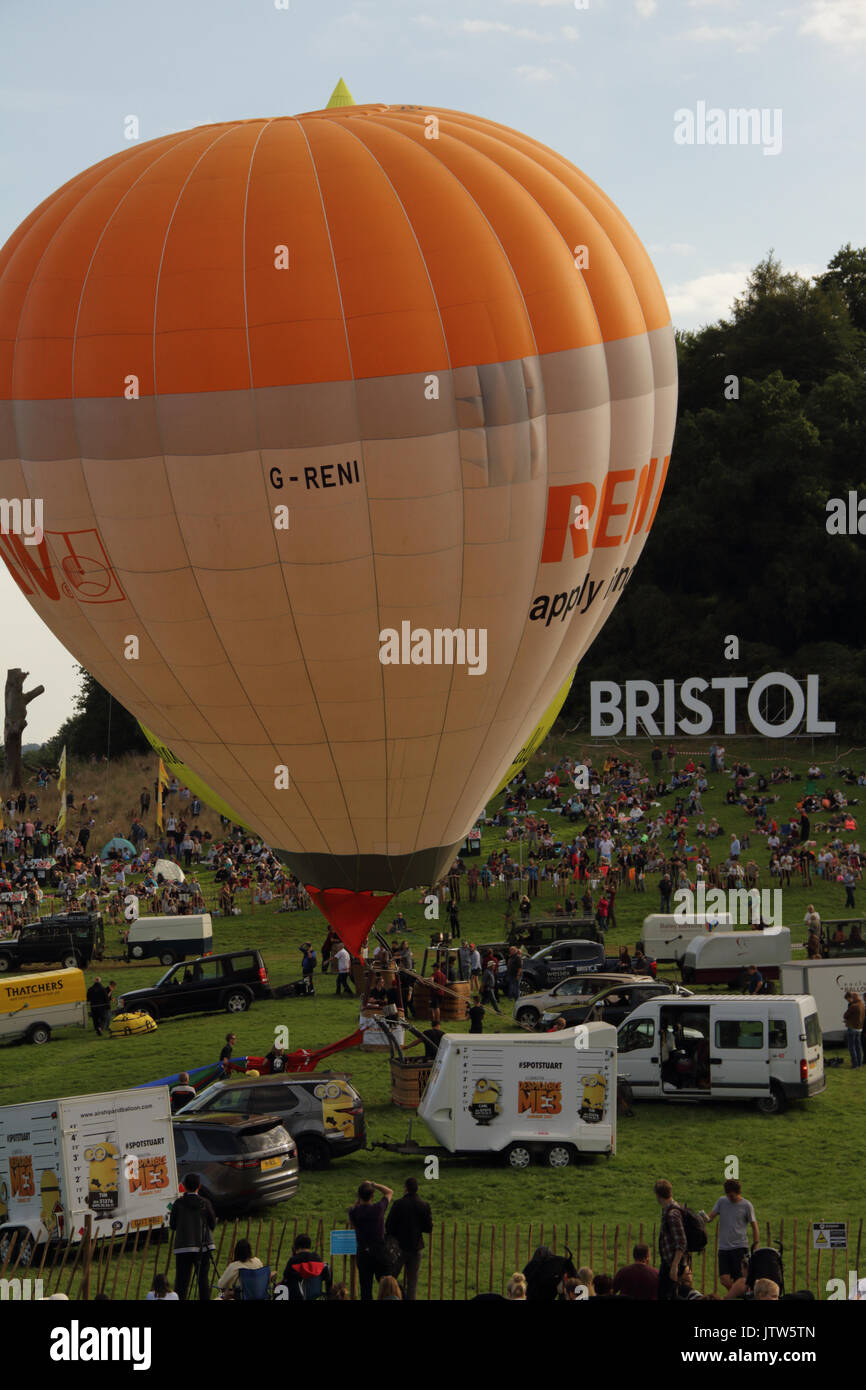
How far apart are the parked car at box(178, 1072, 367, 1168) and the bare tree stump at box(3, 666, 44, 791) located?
162ft

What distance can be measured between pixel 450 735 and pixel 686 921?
39.6ft

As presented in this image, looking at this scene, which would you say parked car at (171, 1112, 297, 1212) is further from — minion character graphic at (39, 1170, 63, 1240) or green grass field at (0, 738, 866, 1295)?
minion character graphic at (39, 1170, 63, 1240)

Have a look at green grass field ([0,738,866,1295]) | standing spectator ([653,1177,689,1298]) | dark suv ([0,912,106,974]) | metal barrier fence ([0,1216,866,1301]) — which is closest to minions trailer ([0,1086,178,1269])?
metal barrier fence ([0,1216,866,1301])

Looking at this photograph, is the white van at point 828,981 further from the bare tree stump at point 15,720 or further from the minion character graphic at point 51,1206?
the bare tree stump at point 15,720

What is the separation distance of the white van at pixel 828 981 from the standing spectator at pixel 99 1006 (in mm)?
12971

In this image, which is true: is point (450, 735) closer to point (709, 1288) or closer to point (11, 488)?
point (11, 488)

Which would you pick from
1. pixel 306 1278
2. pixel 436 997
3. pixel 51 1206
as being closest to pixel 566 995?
pixel 436 997

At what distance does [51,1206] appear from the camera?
17.2 m

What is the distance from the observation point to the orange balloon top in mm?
21797

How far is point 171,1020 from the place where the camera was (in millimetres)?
32375

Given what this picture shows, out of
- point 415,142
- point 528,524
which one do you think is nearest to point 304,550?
point 528,524

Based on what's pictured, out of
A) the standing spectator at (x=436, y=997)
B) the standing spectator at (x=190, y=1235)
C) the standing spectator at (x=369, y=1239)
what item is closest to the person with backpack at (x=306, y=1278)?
the standing spectator at (x=369, y=1239)

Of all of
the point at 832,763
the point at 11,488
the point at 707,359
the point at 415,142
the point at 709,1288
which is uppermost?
the point at 707,359

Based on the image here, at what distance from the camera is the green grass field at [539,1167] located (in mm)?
18516
